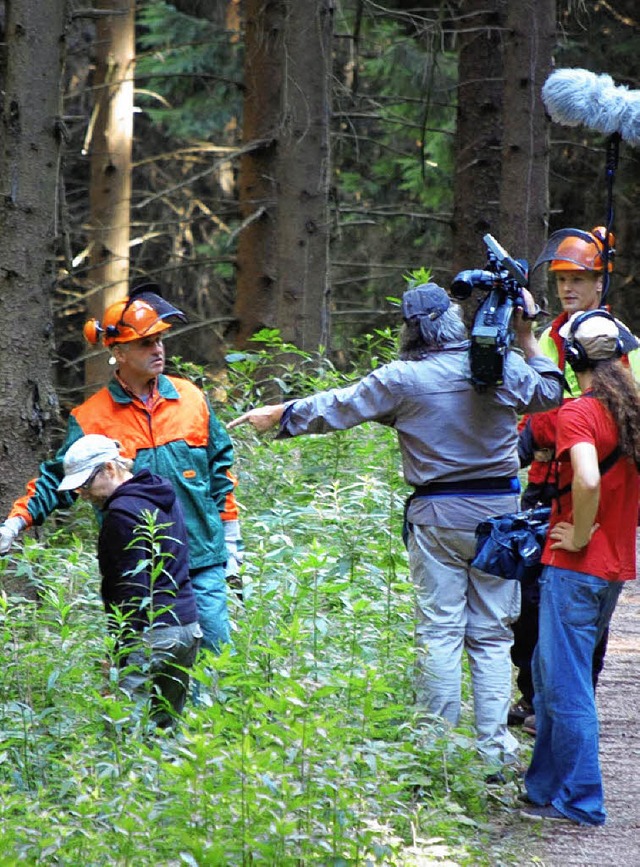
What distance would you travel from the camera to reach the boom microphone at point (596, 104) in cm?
601

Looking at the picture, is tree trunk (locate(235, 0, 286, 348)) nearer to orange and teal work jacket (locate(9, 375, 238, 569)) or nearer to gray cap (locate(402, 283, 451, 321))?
orange and teal work jacket (locate(9, 375, 238, 569))

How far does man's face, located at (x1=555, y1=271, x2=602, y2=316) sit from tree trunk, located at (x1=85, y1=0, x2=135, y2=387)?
9327 mm

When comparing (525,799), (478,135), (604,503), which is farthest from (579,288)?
(478,135)

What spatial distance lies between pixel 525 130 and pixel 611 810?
8.58m

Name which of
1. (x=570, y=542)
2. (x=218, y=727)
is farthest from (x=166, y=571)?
(x=570, y=542)

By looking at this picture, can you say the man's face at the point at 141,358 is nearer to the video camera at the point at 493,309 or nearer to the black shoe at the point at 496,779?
the video camera at the point at 493,309

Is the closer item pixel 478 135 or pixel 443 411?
pixel 443 411

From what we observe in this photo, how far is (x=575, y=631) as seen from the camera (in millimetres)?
5090

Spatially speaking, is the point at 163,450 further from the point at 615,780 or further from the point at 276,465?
the point at 276,465

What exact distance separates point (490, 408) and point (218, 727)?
6.93 ft

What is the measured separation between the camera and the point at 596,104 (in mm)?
6039

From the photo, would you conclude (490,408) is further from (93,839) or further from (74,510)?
(74,510)

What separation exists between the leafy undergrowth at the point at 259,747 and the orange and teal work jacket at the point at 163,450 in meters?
0.31

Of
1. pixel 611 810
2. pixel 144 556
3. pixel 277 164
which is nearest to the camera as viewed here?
pixel 144 556
